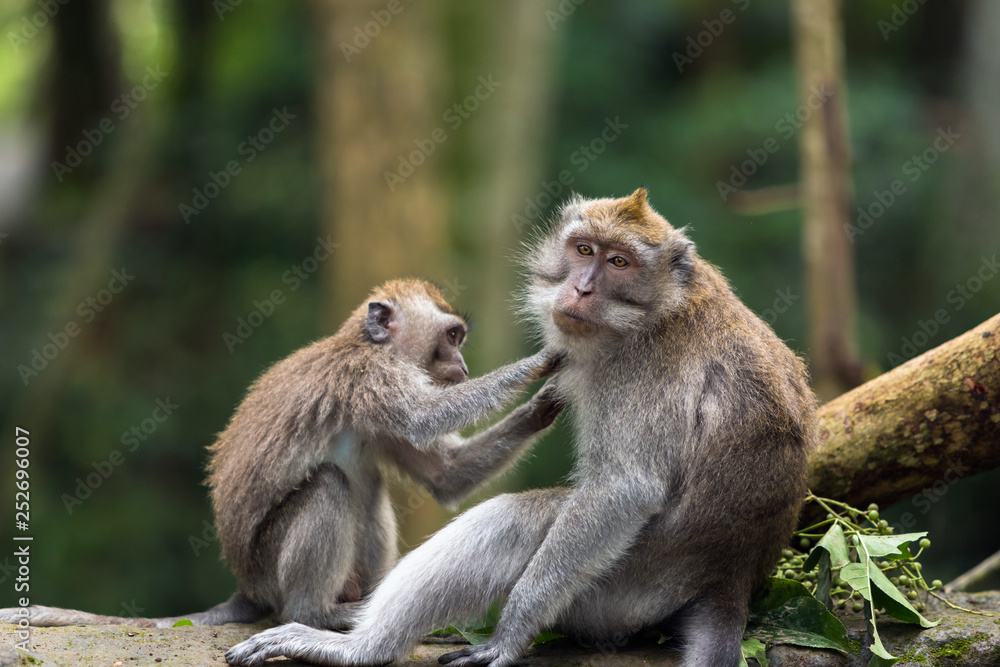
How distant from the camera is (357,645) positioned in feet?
17.4

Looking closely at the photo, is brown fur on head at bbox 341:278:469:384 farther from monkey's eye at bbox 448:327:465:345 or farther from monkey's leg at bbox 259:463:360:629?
monkey's leg at bbox 259:463:360:629

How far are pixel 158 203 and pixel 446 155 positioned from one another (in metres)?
5.66

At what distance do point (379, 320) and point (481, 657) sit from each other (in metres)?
2.62

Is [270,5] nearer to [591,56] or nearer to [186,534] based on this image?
[591,56]

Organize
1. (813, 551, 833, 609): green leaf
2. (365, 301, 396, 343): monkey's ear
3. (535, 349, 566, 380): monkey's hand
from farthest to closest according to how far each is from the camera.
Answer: (365, 301, 396, 343): monkey's ear → (535, 349, 566, 380): monkey's hand → (813, 551, 833, 609): green leaf

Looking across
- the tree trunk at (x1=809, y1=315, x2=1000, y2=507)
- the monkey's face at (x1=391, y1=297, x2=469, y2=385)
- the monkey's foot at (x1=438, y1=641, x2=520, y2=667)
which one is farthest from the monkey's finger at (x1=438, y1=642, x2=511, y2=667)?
the tree trunk at (x1=809, y1=315, x2=1000, y2=507)

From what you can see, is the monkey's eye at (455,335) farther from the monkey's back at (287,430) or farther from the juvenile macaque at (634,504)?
the juvenile macaque at (634,504)

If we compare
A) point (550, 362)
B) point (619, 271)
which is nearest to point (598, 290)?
point (619, 271)

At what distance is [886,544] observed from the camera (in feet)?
19.2

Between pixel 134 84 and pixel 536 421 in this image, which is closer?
pixel 536 421

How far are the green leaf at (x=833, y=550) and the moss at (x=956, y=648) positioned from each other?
709mm

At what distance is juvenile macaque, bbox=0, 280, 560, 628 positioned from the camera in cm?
601

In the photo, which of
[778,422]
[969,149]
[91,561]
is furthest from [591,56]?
[778,422]

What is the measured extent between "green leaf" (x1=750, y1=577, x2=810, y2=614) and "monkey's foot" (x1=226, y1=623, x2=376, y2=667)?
2.45 metres
